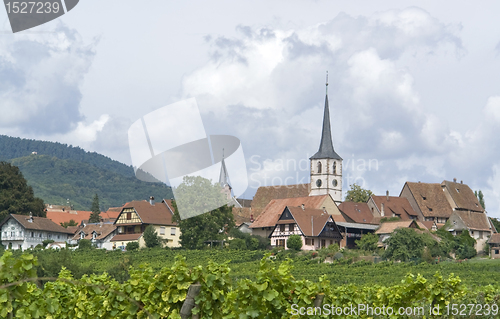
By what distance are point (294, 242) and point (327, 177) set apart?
32.4 m

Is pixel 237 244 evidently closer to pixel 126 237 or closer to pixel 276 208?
pixel 276 208

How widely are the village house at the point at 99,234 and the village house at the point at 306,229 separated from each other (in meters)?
19.3

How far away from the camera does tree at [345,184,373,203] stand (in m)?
79.2

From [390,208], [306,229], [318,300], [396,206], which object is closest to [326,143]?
[396,206]

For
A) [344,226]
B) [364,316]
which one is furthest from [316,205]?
[364,316]

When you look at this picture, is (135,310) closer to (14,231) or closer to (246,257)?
(246,257)

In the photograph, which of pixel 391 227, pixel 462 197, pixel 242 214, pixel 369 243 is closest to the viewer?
pixel 369 243

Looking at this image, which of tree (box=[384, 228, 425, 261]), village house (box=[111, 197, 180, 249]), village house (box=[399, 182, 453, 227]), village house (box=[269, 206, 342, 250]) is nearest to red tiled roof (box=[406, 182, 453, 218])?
village house (box=[399, 182, 453, 227])

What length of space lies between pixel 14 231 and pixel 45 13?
6755 centimetres

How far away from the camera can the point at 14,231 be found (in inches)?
2731

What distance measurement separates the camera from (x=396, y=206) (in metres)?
73.2

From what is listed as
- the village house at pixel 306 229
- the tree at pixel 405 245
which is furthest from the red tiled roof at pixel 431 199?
the tree at pixel 405 245

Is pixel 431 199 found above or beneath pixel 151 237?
above

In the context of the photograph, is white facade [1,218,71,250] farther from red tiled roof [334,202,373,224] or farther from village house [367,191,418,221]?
village house [367,191,418,221]
